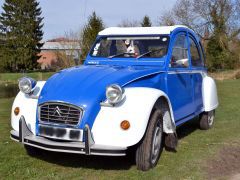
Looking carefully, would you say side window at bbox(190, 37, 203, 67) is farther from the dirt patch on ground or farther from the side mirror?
the dirt patch on ground

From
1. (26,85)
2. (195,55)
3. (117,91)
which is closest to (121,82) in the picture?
(117,91)

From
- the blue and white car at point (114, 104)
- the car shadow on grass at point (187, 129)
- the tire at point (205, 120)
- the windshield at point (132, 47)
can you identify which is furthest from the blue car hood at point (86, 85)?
the tire at point (205, 120)

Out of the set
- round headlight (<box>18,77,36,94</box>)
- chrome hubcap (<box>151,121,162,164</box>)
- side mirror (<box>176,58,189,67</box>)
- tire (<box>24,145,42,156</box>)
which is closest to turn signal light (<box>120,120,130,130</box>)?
chrome hubcap (<box>151,121,162,164</box>)

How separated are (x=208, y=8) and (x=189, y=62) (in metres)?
38.1

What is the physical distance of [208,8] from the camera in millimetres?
44781

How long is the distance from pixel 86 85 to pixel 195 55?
3.81m

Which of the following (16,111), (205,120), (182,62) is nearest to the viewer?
(16,111)

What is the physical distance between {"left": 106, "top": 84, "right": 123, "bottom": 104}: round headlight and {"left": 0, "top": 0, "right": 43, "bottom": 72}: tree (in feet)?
A: 183

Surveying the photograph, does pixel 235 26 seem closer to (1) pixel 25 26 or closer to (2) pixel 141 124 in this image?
(1) pixel 25 26

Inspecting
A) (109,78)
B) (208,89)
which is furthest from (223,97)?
(109,78)

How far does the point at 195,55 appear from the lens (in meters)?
9.02

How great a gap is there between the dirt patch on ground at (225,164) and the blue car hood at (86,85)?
5.51 feet

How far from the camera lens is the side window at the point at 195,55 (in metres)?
8.74

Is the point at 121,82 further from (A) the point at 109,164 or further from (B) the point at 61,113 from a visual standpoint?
(A) the point at 109,164
